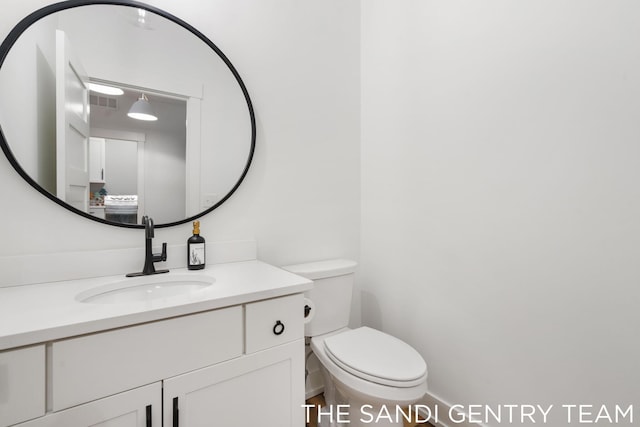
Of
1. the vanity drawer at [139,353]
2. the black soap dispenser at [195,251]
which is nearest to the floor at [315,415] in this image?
the vanity drawer at [139,353]

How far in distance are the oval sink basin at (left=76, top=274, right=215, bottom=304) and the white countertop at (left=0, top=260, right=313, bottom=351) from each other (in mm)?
23

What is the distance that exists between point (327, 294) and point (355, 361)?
40cm

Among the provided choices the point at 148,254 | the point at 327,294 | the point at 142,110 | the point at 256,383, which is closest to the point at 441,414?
the point at 327,294

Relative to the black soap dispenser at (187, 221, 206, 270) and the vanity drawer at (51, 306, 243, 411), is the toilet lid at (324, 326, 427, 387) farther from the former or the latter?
the black soap dispenser at (187, 221, 206, 270)

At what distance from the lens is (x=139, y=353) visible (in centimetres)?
77

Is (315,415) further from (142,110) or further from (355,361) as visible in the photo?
(142,110)

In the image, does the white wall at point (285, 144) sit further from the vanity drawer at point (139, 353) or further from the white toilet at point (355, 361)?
the vanity drawer at point (139, 353)

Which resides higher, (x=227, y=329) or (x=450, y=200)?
(x=450, y=200)

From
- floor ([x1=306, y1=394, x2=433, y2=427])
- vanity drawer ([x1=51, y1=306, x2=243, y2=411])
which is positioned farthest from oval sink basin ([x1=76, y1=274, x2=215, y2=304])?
floor ([x1=306, y1=394, x2=433, y2=427])

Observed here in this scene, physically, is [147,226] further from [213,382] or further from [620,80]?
[620,80]

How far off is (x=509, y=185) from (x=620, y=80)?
44 cm

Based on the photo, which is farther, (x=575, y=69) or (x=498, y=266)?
(x=498, y=266)

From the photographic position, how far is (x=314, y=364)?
1.67 meters

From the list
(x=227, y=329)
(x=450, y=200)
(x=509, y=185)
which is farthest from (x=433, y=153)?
(x=227, y=329)
